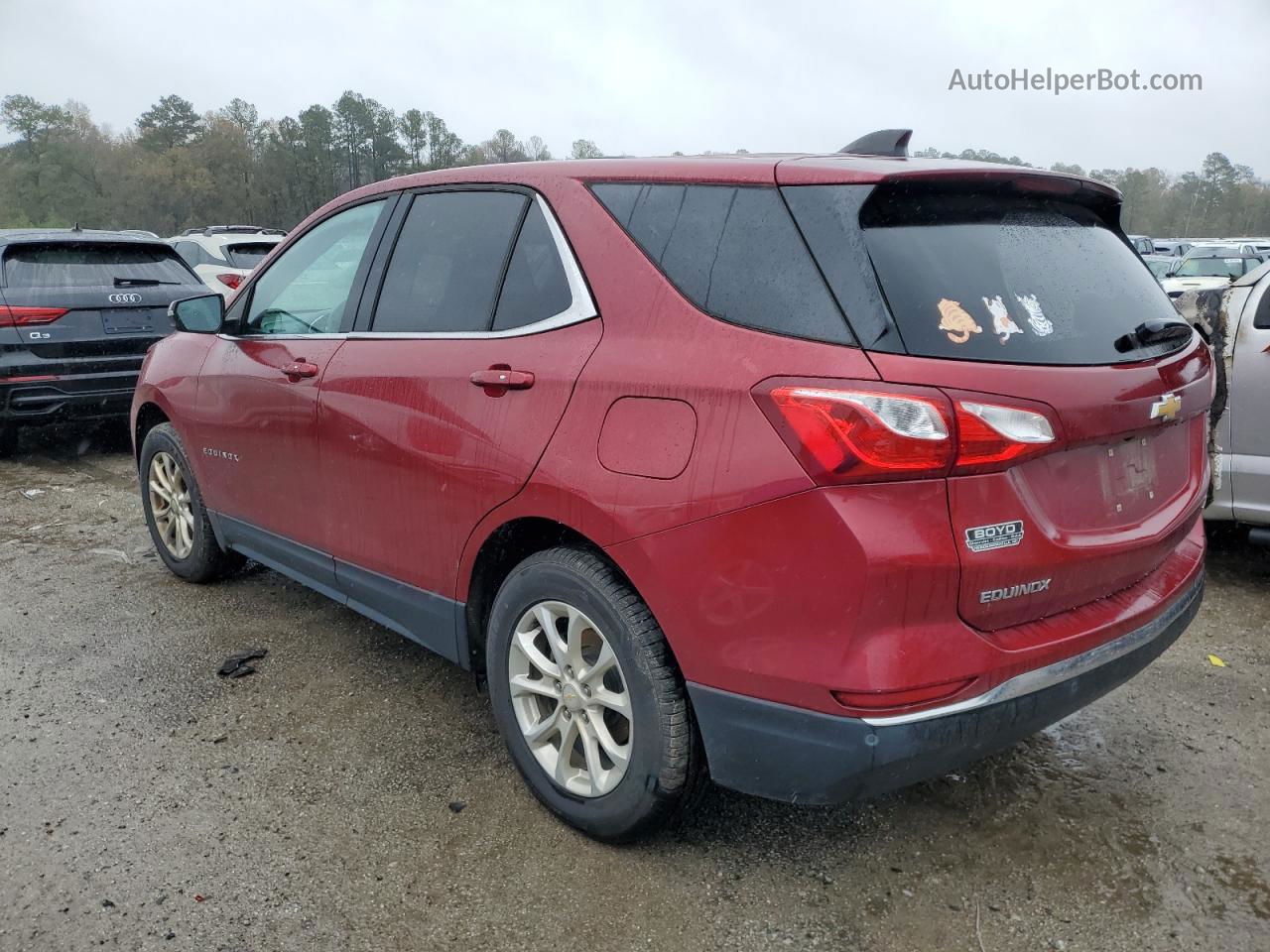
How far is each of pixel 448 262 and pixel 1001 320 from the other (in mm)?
1635

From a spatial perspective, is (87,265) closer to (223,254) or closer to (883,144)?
(223,254)

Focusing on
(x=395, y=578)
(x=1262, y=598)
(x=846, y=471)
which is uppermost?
(x=846, y=471)

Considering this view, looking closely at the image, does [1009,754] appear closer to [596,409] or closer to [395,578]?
[596,409]

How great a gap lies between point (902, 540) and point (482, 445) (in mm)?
1202

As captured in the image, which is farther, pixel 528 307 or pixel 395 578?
pixel 395 578

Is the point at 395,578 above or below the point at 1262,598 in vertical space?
above

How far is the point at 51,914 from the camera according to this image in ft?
7.41

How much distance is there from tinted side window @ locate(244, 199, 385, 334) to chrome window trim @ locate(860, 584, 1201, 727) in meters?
2.31

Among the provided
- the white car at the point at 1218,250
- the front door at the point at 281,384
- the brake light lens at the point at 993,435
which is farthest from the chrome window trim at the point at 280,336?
the white car at the point at 1218,250

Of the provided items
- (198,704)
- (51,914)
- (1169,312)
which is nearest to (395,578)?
(198,704)

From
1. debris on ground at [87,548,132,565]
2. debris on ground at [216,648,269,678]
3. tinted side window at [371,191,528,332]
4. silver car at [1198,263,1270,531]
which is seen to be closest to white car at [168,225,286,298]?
debris on ground at [87,548,132,565]

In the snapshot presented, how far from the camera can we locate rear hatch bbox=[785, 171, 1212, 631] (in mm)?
1907

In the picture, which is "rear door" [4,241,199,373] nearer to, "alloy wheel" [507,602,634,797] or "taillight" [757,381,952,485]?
"alloy wheel" [507,602,634,797]

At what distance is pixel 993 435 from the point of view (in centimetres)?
189
